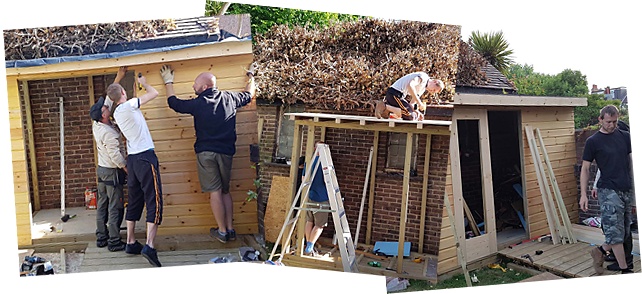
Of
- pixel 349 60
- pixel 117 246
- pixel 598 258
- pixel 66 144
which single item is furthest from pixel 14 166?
pixel 598 258

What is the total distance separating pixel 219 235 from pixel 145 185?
2.64 ft

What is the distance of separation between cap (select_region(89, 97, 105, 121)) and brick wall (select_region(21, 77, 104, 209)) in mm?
72

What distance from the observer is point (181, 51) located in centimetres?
471

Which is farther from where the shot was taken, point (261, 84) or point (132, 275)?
point (132, 275)

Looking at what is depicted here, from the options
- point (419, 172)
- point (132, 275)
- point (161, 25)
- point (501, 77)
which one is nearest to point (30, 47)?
point (161, 25)

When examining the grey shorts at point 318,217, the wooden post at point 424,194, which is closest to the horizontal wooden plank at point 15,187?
the grey shorts at point 318,217

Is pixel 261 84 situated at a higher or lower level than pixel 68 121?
higher

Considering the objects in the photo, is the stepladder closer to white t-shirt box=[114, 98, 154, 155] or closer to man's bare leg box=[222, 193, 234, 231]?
man's bare leg box=[222, 193, 234, 231]

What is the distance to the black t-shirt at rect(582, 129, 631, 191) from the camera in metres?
4.97

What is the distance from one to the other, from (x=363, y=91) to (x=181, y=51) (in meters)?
1.62

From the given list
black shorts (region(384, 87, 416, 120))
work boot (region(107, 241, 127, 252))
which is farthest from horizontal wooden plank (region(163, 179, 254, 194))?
black shorts (region(384, 87, 416, 120))

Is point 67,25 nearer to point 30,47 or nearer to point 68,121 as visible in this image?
point 30,47

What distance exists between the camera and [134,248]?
5023 millimetres

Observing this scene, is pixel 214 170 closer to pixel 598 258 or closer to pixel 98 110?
pixel 98 110
